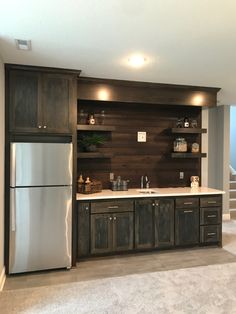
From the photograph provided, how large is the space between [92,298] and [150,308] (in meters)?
0.58

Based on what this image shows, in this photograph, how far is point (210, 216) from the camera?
14.0ft

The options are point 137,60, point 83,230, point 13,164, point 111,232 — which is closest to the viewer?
point 137,60

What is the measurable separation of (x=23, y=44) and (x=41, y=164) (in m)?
1.34

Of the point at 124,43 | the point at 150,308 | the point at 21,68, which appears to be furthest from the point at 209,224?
the point at 21,68

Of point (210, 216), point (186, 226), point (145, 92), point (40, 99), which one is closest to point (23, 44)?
point (40, 99)

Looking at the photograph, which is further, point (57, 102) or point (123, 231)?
point (123, 231)

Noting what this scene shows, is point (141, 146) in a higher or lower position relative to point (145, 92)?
lower

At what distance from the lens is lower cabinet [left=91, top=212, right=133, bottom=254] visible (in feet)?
12.4

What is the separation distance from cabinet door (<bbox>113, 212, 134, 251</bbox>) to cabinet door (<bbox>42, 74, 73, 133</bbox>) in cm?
138

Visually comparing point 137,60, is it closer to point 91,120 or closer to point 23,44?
point 23,44

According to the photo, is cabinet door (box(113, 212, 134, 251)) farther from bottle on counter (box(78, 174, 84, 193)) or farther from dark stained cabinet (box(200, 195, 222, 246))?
dark stained cabinet (box(200, 195, 222, 246))

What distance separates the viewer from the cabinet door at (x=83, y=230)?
12.1 ft

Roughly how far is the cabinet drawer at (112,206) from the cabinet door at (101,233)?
7 cm

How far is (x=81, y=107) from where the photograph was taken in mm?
4281
